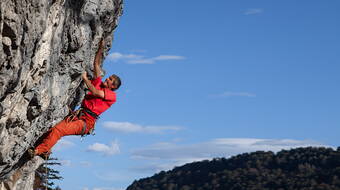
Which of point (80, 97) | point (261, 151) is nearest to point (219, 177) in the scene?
point (261, 151)

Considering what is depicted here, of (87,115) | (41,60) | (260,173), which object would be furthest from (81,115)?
(260,173)

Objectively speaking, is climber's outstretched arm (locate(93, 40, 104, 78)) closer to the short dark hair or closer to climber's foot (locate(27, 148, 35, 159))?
the short dark hair

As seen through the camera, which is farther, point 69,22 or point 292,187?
point 292,187

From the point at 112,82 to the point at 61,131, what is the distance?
1350mm

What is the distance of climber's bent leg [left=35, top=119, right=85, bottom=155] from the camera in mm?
11133

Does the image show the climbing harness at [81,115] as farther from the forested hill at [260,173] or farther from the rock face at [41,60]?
the forested hill at [260,173]

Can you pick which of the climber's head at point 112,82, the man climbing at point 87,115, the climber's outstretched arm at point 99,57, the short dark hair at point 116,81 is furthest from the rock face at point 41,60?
the short dark hair at point 116,81

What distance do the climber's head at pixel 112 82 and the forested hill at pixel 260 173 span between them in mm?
78113

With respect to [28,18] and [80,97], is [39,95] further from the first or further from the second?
[80,97]

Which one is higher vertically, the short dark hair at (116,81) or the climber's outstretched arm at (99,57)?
the climber's outstretched arm at (99,57)

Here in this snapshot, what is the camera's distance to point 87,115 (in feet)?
37.6

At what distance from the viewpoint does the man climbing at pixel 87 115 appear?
1115 cm

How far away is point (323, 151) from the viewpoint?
106 meters

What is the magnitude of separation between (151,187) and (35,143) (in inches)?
4242
